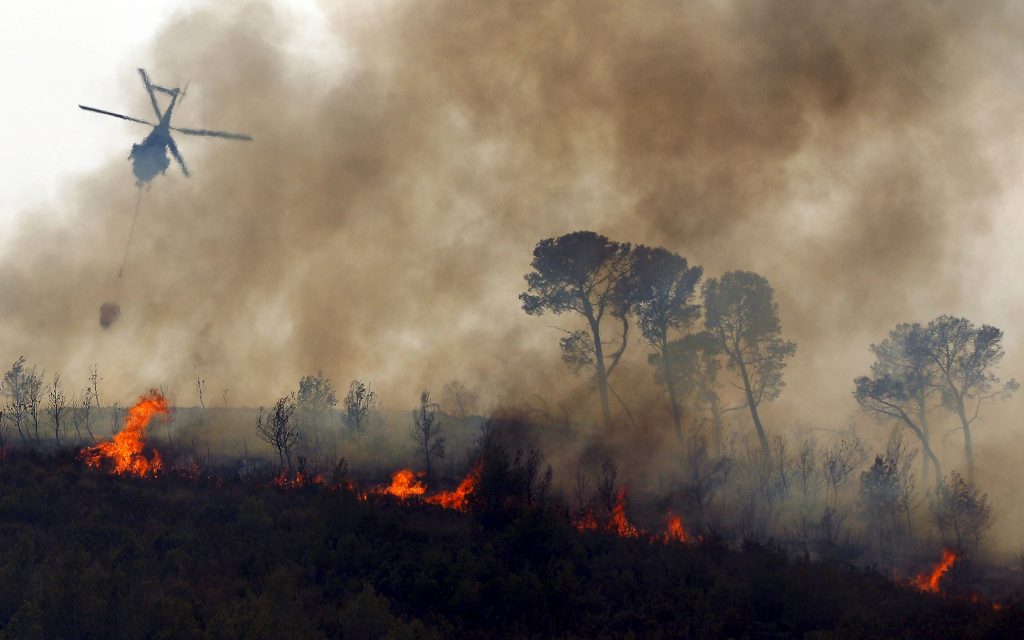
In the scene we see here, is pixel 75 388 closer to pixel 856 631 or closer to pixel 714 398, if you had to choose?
pixel 714 398

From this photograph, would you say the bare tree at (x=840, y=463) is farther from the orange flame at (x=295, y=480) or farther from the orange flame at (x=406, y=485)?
the orange flame at (x=295, y=480)

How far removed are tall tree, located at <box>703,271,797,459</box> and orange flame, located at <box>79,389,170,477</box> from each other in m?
39.3

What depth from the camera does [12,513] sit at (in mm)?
33062

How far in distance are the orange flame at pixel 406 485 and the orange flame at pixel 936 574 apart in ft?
90.7

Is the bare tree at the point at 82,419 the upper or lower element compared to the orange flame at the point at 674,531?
upper

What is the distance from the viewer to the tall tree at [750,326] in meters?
50.8

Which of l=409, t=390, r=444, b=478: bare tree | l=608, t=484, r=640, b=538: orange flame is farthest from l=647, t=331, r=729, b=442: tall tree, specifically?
l=409, t=390, r=444, b=478: bare tree

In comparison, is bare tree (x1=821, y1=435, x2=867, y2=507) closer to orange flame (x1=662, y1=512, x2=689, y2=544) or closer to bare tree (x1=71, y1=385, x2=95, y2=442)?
orange flame (x1=662, y1=512, x2=689, y2=544)

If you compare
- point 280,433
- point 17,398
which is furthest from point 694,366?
point 17,398

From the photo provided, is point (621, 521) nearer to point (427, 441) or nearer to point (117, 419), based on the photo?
point (427, 441)

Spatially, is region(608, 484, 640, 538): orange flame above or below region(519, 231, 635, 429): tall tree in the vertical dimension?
below

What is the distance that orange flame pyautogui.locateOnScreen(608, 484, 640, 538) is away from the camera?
37925mm

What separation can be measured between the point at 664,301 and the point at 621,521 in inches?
709

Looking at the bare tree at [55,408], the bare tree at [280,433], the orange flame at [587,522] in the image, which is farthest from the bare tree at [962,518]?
the bare tree at [55,408]
